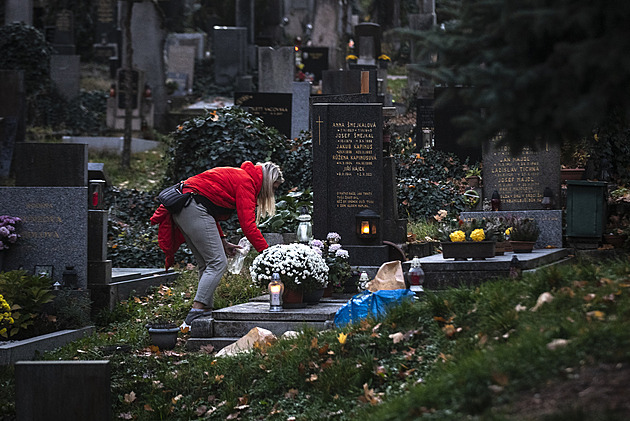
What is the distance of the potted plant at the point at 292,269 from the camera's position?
26.0ft

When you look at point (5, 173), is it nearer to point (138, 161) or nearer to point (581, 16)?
point (138, 161)

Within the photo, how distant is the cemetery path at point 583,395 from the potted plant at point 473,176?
28.9 ft

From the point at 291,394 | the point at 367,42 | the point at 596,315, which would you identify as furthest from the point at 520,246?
the point at 367,42

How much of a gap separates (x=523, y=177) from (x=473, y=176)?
1.89 metres

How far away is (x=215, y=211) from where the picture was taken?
8078mm

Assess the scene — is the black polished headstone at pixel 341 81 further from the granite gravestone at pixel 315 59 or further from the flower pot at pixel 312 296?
the granite gravestone at pixel 315 59

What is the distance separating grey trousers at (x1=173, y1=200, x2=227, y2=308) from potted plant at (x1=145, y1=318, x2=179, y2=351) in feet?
1.88

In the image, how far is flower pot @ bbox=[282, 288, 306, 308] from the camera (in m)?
8.13

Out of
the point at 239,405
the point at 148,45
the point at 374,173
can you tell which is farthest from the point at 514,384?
the point at 148,45

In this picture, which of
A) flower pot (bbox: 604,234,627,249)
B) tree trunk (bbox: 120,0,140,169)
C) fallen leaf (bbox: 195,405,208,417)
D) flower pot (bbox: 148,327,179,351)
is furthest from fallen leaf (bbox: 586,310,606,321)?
tree trunk (bbox: 120,0,140,169)

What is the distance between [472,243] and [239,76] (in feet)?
76.4

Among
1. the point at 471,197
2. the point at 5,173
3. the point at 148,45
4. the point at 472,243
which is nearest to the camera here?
the point at 472,243

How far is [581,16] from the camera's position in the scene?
11.7ft

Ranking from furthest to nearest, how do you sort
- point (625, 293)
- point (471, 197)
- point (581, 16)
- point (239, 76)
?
point (239, 76) → point (471, 197) → point (625, 293) → point (581, 16)
